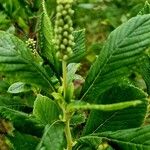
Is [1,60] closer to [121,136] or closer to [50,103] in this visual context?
[50,103]

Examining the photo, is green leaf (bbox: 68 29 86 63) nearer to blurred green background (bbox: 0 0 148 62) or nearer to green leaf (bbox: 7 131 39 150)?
green leaf (bbox: 7 131 39 150)

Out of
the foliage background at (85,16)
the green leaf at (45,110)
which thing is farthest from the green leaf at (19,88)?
the foliage background at (85,16)

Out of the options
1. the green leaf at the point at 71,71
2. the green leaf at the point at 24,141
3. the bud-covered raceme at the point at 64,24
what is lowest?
the green leaf at the point at 24,141

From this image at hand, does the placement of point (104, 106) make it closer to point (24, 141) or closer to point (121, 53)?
point (121, 53)

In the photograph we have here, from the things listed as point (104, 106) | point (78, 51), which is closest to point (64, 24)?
point (104, 106)

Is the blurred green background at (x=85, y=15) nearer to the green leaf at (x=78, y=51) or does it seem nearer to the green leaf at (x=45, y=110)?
the green leaf at (x=78, y=51)
